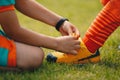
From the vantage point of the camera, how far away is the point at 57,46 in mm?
2531

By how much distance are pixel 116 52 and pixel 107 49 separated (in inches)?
4.6

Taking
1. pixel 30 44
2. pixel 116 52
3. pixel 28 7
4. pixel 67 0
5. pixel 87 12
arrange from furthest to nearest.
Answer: pixel 67 0
pixel 87 12
pixel 116 52
pixel 28 7
pixel 30 44

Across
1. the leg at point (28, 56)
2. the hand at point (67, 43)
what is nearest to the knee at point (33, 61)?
the leg at point (28, 56)

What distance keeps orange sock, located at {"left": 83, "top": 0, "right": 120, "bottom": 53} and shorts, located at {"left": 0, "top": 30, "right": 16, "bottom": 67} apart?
0.50m

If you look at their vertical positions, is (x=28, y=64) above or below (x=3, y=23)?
below

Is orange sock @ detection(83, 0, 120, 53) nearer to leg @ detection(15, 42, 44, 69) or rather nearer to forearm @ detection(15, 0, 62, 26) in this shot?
forearm @ detection(15, 0, 62, 26)

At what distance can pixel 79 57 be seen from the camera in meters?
2.66

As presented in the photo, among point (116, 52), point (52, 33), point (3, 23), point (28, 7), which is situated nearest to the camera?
point (3, 23)

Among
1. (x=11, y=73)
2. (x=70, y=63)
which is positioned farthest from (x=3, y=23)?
(x=70, y=63)

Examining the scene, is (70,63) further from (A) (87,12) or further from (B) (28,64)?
(A) (87,12)

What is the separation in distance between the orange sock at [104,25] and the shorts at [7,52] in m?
0.50

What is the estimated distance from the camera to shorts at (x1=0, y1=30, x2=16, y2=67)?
244 centimetres

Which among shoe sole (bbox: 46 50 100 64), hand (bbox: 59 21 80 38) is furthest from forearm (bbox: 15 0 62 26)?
shoe sole (bbox: 46 50 100 64)

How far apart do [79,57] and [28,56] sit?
35 cm
